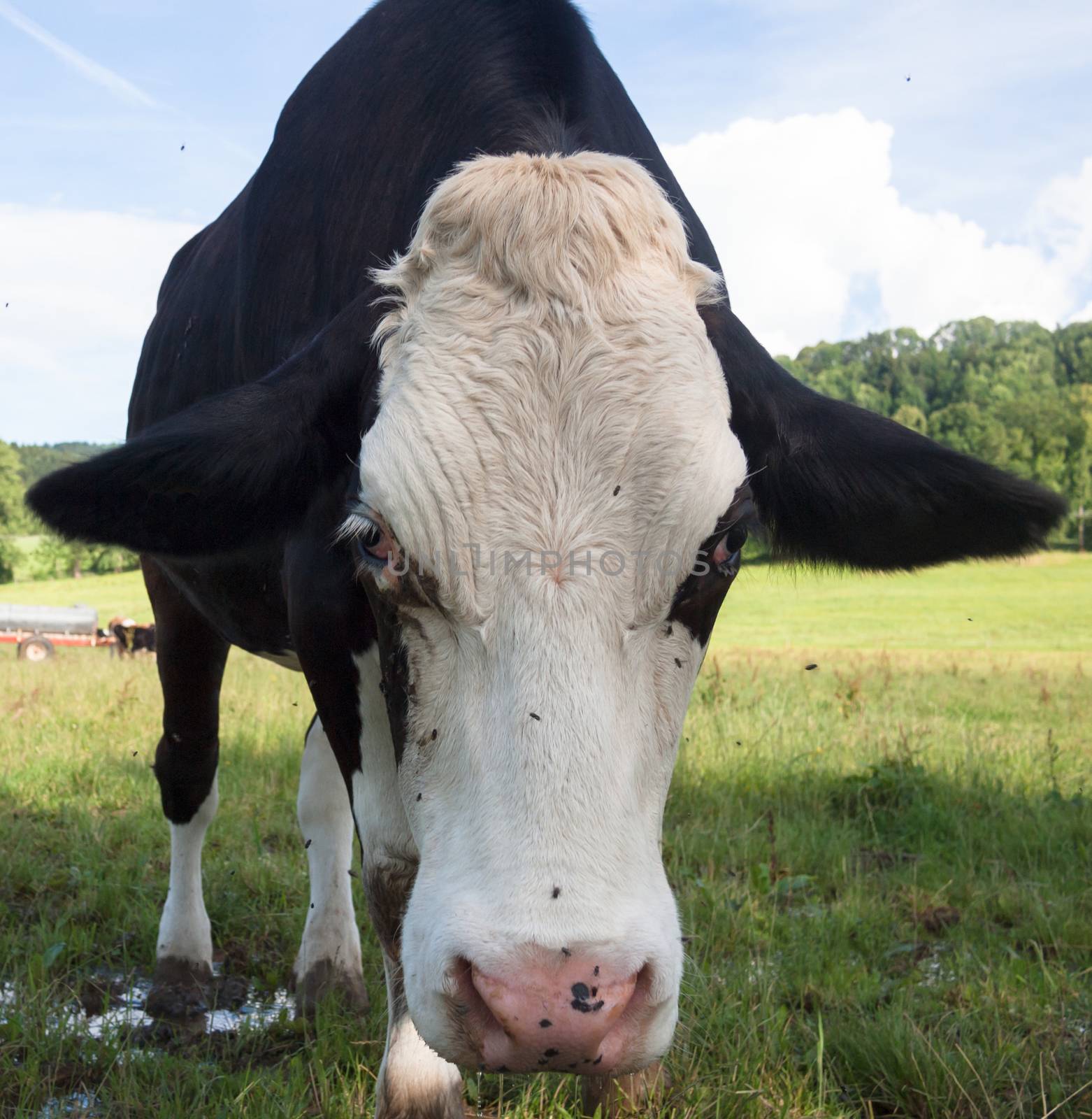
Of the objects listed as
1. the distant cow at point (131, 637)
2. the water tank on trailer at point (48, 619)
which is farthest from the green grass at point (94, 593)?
the distant cow at point (131, 637)

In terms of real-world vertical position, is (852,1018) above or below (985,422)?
below

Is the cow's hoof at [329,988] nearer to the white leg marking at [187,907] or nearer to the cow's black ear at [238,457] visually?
the white leg marking at [187,907]

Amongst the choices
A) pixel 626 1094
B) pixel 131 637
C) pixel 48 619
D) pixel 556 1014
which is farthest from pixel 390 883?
pixel 48 619

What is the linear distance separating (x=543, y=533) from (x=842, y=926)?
8.48ft

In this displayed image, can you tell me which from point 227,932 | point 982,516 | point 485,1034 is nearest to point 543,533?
point 485,1034

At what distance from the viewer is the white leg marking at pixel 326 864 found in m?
3.42

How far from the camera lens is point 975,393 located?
62094 millimetres

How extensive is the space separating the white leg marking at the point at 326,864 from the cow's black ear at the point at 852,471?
5.84ft

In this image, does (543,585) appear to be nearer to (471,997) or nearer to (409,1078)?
(471,997)

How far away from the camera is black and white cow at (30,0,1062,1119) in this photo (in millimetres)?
1606

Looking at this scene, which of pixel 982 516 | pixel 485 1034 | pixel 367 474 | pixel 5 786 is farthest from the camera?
pixel 5 786

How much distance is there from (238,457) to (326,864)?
1.98 metres

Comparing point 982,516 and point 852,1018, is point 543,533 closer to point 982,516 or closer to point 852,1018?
point 982,516

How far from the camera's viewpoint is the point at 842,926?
144 inches
